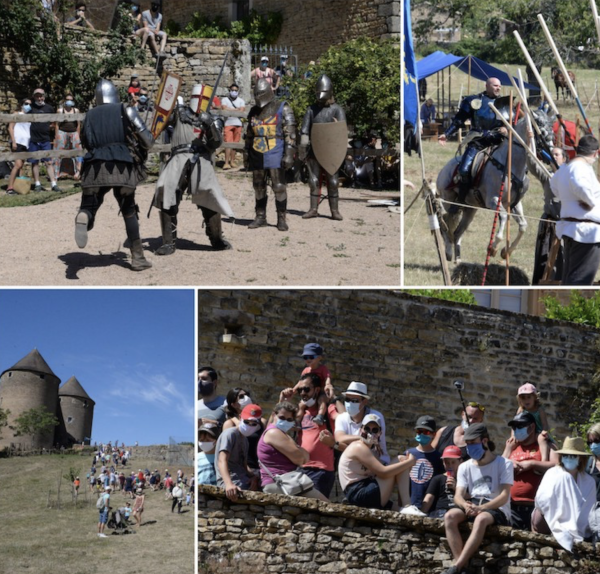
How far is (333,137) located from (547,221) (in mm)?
3496

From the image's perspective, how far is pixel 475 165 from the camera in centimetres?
1330

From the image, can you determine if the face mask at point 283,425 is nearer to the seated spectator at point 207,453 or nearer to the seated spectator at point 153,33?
the seated spectator at point 207,453

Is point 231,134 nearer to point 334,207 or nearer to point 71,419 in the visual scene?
point 334,207

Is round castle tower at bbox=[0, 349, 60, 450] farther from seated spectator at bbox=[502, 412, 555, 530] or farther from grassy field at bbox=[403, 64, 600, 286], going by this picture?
seated spectator at bbox=[502, 412, 555, 530]

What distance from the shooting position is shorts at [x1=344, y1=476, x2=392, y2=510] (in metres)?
8.86

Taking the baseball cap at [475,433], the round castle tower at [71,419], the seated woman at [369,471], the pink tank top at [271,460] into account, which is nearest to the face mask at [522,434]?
the baseball cap at [475,433]

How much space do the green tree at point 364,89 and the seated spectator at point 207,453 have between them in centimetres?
1028

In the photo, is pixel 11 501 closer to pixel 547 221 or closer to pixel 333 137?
pixel 333 137

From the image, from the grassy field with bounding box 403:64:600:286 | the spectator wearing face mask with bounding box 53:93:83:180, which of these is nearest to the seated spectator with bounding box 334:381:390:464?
the grassy field with bounding box 403:64:600:286

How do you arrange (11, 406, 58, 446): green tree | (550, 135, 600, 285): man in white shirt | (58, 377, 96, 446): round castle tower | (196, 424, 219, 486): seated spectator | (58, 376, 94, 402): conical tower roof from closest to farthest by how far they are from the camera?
1. (196, 424, 219, 486): seated spectator
2. (550, 135, 600, 285): man in white shirt
3. (58, 376, 94, 402): conical tower roof
4. (58, 377, 96, 446): round castle tower
5. (11, 406, 58, 446): green tree

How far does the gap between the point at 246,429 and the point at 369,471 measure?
93cm

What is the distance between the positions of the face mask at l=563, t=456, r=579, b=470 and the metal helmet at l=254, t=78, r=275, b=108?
5912 millimetres

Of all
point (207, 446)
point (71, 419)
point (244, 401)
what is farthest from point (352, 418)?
point (71, 419)

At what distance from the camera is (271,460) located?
876cm
